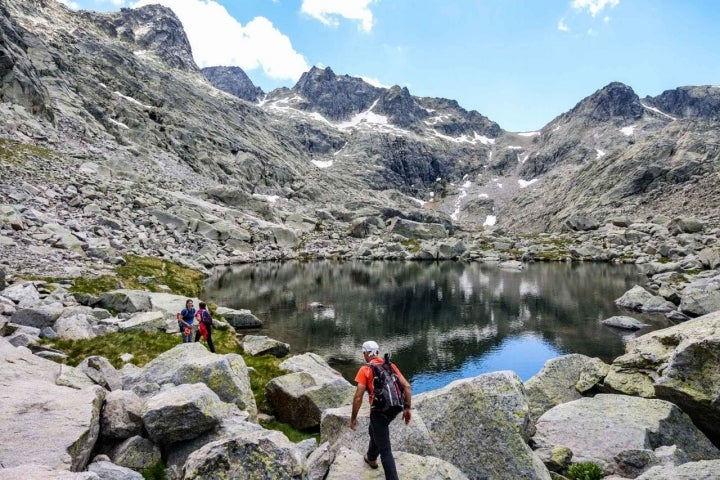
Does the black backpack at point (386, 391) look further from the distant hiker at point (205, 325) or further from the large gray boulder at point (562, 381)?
the distant hiker at point (205, 325)

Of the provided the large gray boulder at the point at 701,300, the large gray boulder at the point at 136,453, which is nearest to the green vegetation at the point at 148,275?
the large gray boulder at the point at 136,453

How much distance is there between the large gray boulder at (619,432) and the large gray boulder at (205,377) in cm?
1041

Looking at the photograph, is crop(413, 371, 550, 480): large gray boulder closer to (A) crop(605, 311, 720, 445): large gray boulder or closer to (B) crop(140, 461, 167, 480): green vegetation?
(A) crop(605, 311, 720, 445): large gray boulder

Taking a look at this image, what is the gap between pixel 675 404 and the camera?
15.3 metres

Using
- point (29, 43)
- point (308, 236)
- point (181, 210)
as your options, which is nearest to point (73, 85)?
point (29, 43)

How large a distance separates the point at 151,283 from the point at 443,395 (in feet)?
122

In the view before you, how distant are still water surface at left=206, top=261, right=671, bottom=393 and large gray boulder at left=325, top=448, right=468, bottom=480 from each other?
629 inches

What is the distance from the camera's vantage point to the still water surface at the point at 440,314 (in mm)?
32562

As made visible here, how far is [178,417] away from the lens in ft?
35.3

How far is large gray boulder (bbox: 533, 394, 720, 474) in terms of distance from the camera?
45.2 ft

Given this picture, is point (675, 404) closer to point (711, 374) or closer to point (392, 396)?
point (711, 374)

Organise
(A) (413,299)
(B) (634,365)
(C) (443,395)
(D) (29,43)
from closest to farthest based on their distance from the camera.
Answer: (C) (443,395), (B) (634,365), (A) (413,299), (D) (29,43)

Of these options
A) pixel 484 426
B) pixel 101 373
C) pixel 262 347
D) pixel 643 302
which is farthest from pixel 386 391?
pixel 643 302

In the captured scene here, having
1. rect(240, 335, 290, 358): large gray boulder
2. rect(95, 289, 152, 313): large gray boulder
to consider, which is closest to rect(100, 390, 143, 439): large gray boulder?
rect(240, 335, 290, 358): large gray boulder
